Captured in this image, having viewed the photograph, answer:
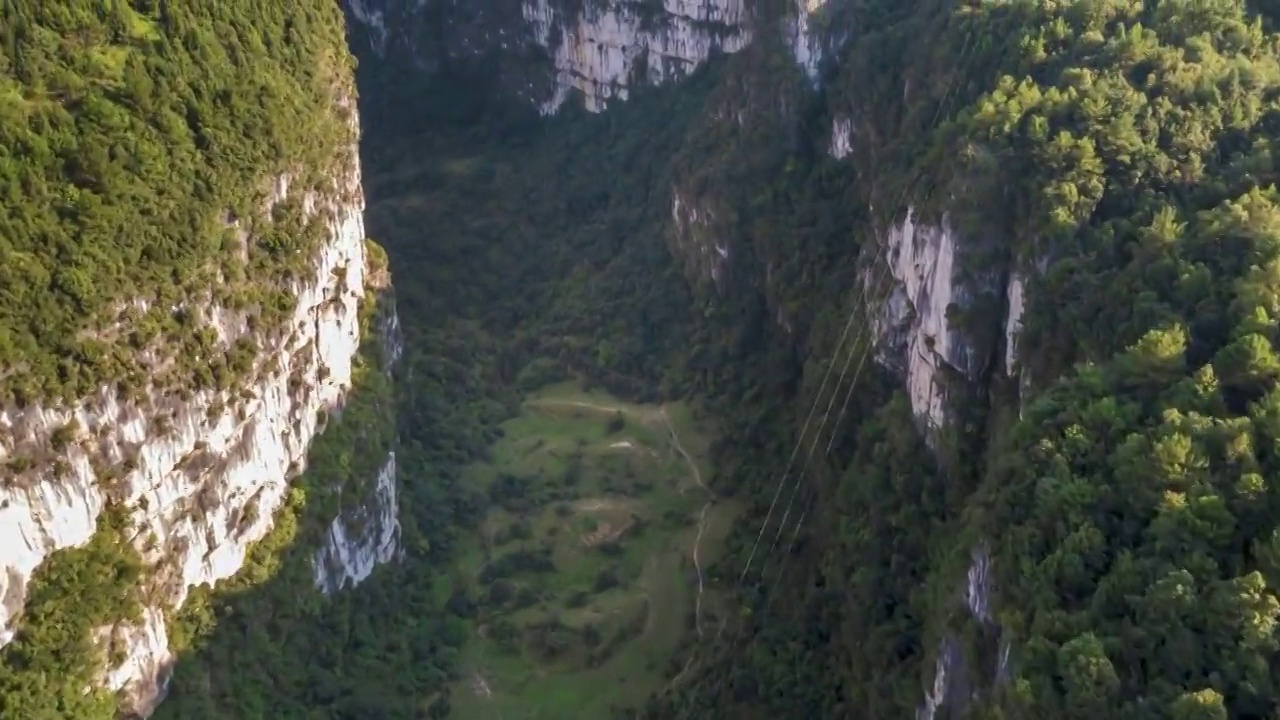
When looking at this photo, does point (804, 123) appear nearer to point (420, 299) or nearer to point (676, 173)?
point (676, 173)

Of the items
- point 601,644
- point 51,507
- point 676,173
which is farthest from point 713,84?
point 51,507

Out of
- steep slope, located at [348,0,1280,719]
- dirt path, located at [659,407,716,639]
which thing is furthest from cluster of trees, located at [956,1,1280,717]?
dirt path, located at [659,407,716,639]

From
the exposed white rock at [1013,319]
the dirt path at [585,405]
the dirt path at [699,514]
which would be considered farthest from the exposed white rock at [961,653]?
the dirt path at [585,405]

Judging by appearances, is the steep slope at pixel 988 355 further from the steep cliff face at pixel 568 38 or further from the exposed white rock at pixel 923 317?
the steep cliff face at pixel 568 38

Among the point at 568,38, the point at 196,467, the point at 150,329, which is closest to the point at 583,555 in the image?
the point at 196,467

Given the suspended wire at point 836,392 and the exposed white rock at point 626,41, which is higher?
the exposed white rock at point 626,41

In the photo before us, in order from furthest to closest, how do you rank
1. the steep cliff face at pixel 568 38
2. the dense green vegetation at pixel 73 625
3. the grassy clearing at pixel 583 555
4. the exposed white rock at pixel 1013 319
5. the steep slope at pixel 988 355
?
the steep cliff face at pixel 568 38 < the grassy clearing at pixel 583 555 < the exposed white rock at pixel 1013 319 < the dense green vegetation at pixel 73 625 < the steep slope at pixel 988 355
